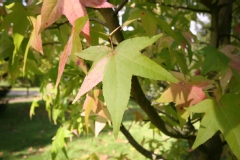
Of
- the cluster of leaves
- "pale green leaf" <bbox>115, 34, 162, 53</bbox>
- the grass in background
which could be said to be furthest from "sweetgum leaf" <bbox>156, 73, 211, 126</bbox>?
the grass in background

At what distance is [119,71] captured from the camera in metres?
0.44

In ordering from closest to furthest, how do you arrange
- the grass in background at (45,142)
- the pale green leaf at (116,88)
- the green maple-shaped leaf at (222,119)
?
the pale green leaf at (116,88) < the green maple-shaped leaf at (222,119) < the grass in background at (45,142)

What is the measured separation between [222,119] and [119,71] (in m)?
0.28

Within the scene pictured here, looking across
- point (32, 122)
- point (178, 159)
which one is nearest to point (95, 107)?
point (178, 159)

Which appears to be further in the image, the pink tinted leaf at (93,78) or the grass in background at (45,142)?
the grass in background at (45,142)

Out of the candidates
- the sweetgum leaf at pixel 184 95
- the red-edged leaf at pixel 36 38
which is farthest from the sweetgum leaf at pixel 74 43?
the sweetgum leaf at pixel 184 95

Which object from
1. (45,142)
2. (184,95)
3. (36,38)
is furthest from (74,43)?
(45,142)

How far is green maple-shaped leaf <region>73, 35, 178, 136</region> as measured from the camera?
0.41 metres

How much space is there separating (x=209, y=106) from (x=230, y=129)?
7 centimetres

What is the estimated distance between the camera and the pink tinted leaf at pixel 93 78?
450 millimetres

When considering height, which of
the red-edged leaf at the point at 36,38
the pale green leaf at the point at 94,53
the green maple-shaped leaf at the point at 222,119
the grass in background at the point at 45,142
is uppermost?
the red-edged leaf at the point at 36,38

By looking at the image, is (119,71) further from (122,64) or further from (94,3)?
(94,3)

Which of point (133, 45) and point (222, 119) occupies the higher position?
point (133, 45)

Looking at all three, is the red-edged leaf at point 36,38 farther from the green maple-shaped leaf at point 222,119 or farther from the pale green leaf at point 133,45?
the green maple-shaped leaf at point 222,119
